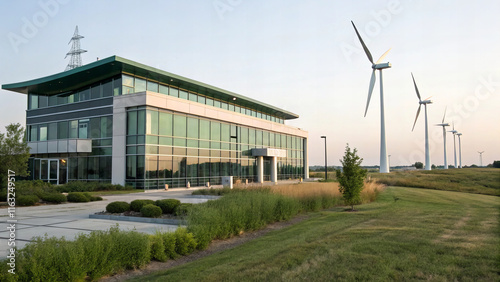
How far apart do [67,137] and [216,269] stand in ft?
109

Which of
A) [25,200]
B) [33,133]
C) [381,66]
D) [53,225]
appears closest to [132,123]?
[25,200]

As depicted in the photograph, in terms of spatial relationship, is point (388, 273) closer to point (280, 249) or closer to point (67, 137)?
point (280, 249)

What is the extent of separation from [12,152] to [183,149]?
55.6ft

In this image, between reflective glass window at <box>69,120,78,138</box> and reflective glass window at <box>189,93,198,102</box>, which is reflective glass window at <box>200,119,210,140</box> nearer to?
reflective glass window at <box>189,93,198,102</box>

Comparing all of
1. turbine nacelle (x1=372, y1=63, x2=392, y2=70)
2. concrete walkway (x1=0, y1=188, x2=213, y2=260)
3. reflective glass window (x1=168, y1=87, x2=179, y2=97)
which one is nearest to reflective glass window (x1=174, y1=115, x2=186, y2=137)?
reflective glass window (x1=168, y1=87, x2=179, y2=97)

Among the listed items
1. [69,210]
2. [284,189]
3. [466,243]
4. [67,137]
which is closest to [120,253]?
[466,243]

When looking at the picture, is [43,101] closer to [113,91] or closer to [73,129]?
[73,129]

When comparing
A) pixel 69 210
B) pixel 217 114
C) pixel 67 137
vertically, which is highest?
pixel 217 114

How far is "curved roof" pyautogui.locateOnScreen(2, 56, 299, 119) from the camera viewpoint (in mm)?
30844

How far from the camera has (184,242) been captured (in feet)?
31.0

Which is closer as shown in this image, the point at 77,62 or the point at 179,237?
the point at 179,237

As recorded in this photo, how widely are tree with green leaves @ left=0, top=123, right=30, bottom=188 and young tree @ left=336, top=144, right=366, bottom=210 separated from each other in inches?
680

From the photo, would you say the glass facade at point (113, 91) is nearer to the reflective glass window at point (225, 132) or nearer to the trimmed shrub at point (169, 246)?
the reflective glass window at point (225, 132)

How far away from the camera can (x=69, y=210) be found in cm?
1705
